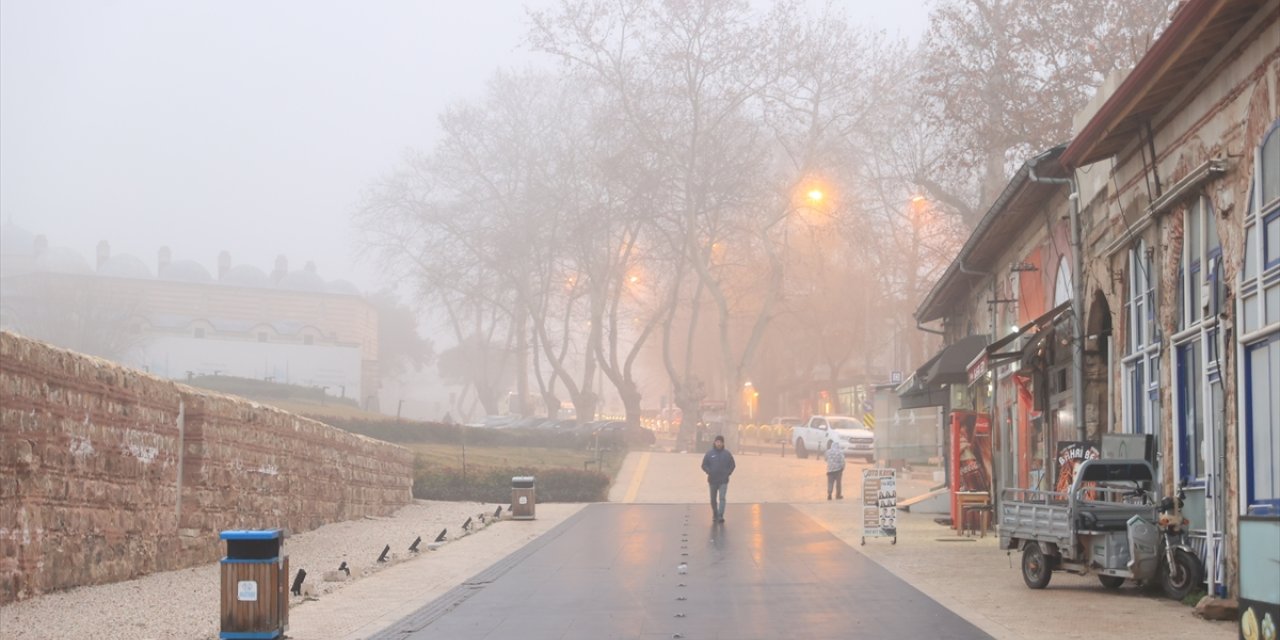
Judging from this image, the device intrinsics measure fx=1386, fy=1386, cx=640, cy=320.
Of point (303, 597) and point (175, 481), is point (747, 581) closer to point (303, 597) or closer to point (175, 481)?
point (303, 597)

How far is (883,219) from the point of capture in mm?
58656

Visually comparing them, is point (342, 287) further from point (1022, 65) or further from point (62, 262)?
point (1022, 65)

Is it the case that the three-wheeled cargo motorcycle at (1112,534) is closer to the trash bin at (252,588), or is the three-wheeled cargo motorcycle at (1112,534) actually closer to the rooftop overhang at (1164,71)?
the rooftop overhang at (1164,71)

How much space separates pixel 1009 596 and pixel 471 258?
183 feet

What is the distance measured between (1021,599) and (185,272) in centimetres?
11003

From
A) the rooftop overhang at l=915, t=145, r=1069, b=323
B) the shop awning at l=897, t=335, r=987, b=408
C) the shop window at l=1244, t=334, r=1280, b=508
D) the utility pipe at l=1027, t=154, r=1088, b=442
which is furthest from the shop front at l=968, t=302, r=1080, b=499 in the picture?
the shop window at l=1244, t=334, r=1280, b=508

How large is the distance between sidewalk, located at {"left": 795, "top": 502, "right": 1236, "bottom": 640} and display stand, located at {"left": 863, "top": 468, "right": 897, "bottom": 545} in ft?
0.81

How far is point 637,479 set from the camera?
44.2 meters

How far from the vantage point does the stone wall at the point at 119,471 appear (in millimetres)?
13352

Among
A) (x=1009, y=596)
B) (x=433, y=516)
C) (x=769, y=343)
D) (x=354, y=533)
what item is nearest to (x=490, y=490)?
(x=433, y=516)

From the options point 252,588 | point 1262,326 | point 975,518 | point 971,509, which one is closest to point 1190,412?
point 1262,326

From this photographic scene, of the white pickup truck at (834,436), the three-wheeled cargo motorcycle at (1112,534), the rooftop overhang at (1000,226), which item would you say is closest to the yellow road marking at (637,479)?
the white pickup truck at (834,436)

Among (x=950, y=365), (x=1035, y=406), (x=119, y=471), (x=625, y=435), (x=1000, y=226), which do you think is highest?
(x=1000, y=226)

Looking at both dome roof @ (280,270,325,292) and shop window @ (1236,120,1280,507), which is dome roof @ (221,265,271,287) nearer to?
dome roof @ (280,270,325,292)
